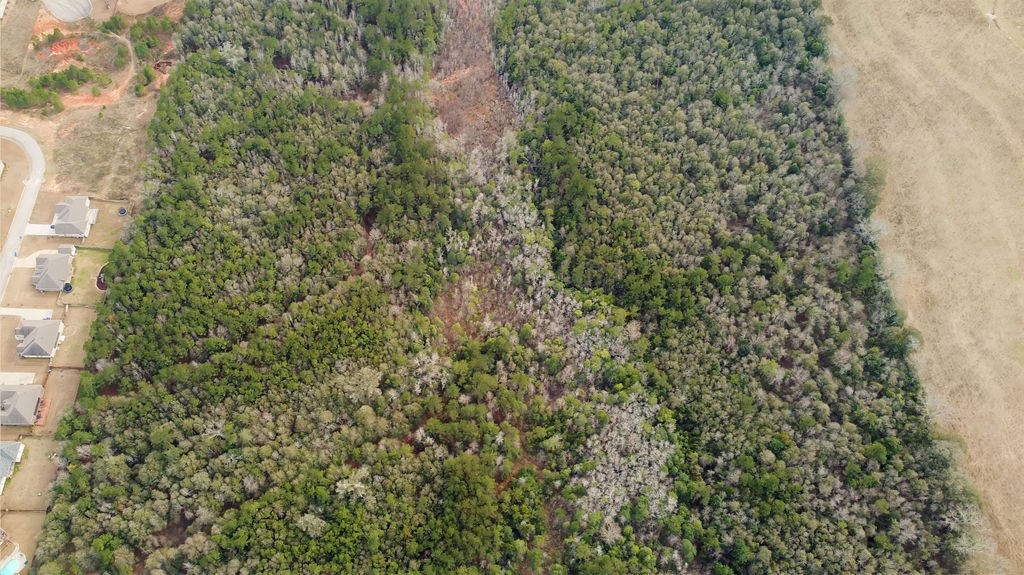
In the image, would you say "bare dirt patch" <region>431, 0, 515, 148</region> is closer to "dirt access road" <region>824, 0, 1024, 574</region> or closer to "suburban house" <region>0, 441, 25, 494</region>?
"dirt access road" <region>824, 0, 1024, 574</region>

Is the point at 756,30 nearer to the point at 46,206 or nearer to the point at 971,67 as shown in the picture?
the point at 971,67

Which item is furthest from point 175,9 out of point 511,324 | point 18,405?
point 511,324

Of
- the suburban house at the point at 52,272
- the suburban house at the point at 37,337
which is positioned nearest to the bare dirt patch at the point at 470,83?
the suburban house at the point at 52,272

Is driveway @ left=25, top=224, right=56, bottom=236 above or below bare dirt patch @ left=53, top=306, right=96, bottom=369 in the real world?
above

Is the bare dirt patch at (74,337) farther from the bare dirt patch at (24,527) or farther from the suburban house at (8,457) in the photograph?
the bare dirt patch at (24,527)

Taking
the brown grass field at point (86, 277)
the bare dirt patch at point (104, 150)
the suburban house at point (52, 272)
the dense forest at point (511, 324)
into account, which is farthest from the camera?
the bare dirt patch at point (104, 150)

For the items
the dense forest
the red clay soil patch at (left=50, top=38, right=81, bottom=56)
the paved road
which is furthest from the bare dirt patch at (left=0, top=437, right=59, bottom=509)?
the red clay soil patch at (left=50, top=38, right=81, bottom=56)

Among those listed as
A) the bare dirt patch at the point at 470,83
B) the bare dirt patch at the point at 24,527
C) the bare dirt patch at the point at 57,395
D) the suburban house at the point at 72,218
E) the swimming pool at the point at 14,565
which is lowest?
the swimming pool at the point at 14,565
